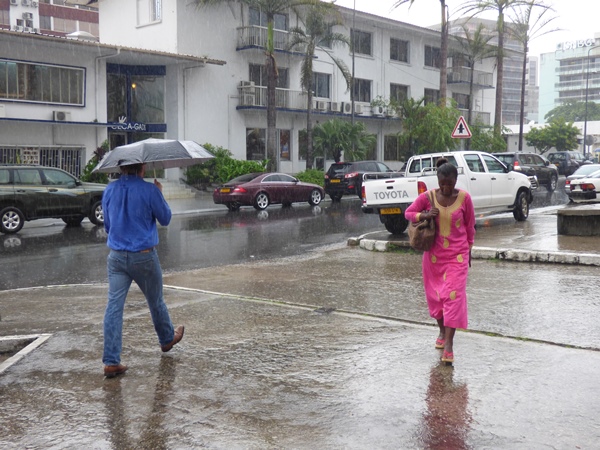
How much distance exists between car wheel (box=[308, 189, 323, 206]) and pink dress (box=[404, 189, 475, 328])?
2036cm

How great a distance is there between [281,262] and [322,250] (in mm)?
1815

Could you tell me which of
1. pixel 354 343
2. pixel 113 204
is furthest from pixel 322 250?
pixel 113 204

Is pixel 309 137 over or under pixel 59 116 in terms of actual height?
under

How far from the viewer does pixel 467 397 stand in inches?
191

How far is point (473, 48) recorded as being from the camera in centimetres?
4572

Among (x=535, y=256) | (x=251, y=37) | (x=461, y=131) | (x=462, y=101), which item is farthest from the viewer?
(x=462, y=101)

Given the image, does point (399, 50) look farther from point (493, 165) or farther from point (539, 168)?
point (493, 165)

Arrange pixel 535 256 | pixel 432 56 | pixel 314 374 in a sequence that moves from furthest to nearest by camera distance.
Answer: pixel 432 56, pixel 535 256, pixel 314 374

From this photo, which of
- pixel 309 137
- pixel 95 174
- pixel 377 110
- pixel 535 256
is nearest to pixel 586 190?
pixel 535 256

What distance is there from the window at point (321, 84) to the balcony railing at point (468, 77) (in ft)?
39.1

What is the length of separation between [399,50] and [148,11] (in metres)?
16.9

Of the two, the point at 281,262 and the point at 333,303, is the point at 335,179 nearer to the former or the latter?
the point at 281,262

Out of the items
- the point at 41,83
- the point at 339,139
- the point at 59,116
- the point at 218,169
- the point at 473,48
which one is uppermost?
the point at 473,48

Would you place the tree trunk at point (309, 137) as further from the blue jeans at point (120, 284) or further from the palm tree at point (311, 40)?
the blue jeans at point (120, 284)
